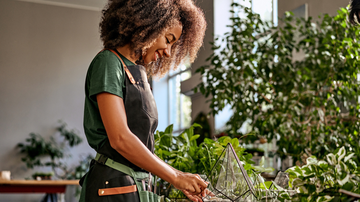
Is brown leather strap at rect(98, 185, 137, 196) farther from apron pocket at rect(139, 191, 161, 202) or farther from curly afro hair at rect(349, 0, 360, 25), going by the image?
curly afro hair at rect(349, 0, 360, 25)

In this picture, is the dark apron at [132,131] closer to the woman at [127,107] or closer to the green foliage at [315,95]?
the woman at [127,107]

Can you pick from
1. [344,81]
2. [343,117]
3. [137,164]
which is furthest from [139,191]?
[343,117]

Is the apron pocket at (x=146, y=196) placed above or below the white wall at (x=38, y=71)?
below

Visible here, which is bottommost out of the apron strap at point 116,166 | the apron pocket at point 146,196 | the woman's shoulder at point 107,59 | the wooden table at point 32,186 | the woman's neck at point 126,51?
the wooden table at point 32,186

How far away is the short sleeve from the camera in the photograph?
3.04 feet

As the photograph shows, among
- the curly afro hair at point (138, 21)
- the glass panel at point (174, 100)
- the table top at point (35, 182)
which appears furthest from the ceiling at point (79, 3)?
the curly afro hair at point (138, 21)

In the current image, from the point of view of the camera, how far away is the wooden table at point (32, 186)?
5238 millimetres

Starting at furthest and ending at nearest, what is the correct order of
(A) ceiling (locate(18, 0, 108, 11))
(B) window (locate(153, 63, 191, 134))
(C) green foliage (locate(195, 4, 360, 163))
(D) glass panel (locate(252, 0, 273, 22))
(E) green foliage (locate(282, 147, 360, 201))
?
1. (A) ceiling (locate(18, 0, 108, 11))
2. (B) window (locate(153, 63, 191, 134))
3. (D) glass panel (locate(252, 0, 273, 22))
4. (C) green foliage (locate(195, 4, 360, 163))
5. (E) green foliage (locate(282, 147, 360, 201))

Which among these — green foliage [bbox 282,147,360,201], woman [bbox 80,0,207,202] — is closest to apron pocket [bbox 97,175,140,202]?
woman [bbox 80,0,207,202]

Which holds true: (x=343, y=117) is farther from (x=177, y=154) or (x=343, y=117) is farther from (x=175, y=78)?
(x=175, y=78)

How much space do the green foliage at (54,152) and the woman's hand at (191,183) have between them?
24.0 ft

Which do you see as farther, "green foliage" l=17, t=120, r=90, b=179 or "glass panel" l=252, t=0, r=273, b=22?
"green foliage" l=17, t=120, r=90, b=179

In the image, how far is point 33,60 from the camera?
8.65 meters

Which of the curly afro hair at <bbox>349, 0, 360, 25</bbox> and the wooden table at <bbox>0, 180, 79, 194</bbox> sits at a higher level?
the curly afro hair at <bbox>349, 0, 360, 25</bbox>
